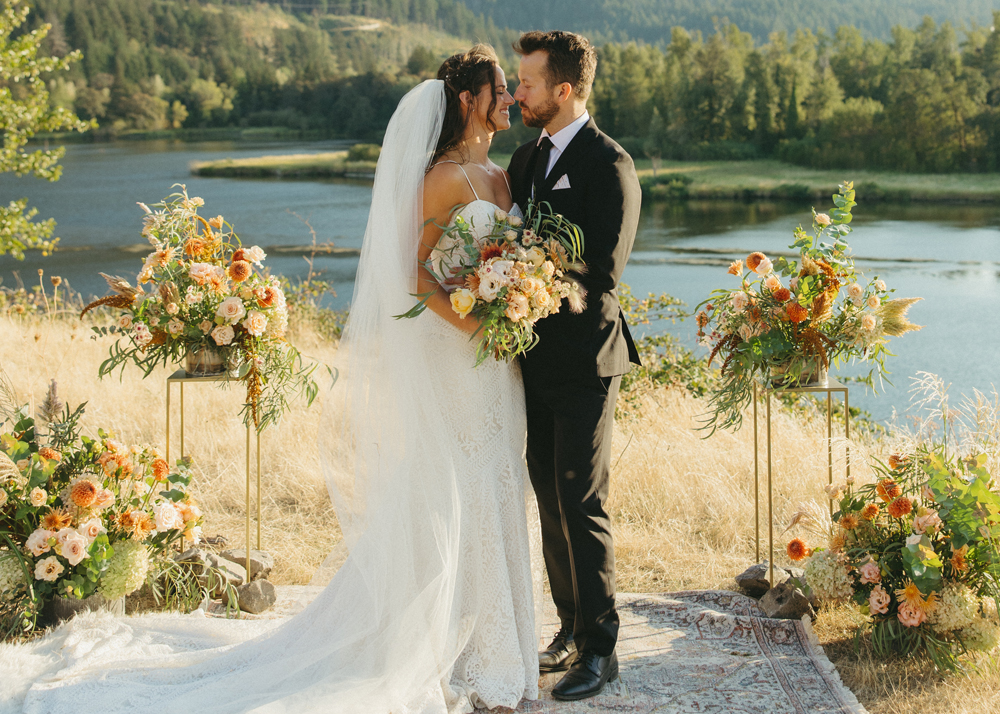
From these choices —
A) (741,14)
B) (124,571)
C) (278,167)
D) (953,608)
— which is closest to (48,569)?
(124,571)

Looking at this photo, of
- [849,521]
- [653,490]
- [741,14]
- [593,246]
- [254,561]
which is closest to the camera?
[593,246]

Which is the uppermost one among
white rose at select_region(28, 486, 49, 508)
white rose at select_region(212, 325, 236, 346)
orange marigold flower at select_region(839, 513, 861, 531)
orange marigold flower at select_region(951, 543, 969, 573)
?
white rose at select_region(212, 325, 236, 346)

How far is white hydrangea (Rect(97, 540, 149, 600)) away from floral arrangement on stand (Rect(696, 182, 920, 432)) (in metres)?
2.46

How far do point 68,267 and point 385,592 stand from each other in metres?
24.1

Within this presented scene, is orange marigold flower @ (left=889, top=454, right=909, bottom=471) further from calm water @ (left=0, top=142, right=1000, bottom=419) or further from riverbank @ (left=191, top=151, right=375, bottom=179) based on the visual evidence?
riverbank @ (left=191, top=151, right=375, bottom=179)

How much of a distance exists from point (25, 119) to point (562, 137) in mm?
8321

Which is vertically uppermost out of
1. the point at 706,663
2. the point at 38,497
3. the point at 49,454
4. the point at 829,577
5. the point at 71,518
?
the point at 49,454

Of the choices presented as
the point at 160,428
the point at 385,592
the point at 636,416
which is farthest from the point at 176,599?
the point at 636,416

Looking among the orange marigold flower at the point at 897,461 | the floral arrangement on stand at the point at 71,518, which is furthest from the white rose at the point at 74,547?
the orange marigold flower at the point at 897,461

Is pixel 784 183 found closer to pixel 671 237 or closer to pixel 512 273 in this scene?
pixel 671 237

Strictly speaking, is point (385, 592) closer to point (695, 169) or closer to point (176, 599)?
point (176, 599)

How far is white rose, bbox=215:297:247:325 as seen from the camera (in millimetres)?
3113

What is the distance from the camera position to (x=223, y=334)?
10.3 feet

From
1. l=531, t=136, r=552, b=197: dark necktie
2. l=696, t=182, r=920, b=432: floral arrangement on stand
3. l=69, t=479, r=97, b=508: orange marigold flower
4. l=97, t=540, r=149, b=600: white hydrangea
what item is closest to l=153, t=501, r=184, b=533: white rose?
l=97, t=540, r=149, b=600: white hydrangea
